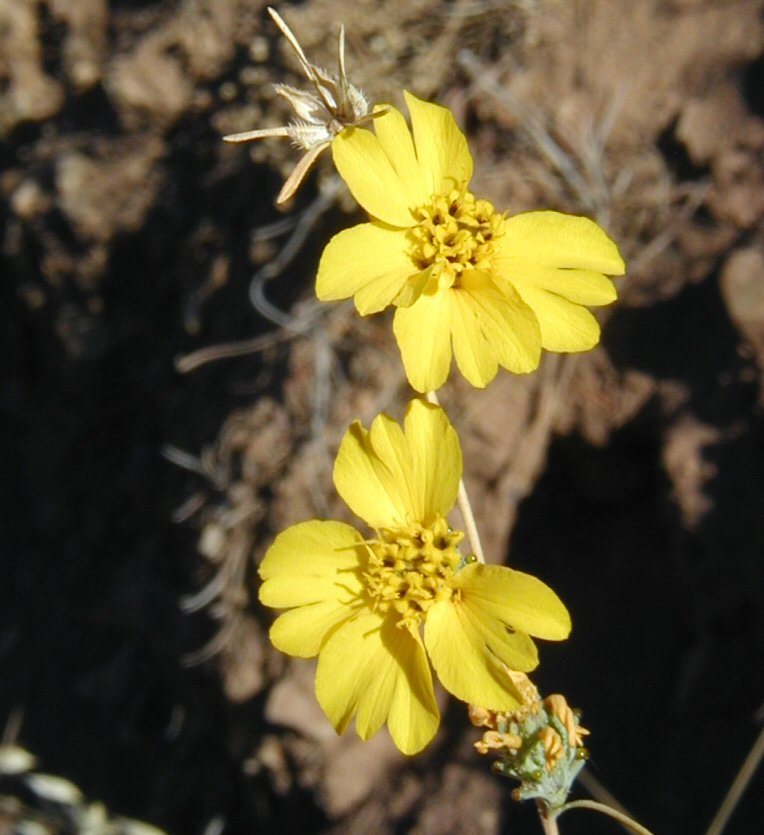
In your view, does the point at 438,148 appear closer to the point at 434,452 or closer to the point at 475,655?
the point at 434,452

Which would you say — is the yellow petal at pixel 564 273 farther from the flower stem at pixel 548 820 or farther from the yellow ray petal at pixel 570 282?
the flower stem at pixel 548 820

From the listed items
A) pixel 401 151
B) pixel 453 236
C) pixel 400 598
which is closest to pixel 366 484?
pixel 400 598

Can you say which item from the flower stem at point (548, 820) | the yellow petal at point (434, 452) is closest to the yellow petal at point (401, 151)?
the yellow petal at point (434, 452)

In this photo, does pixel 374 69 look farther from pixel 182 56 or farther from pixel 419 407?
pixel 419 407

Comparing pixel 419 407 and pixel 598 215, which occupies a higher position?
pixel 598 215

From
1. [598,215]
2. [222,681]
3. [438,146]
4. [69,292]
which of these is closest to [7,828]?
[222,681]
